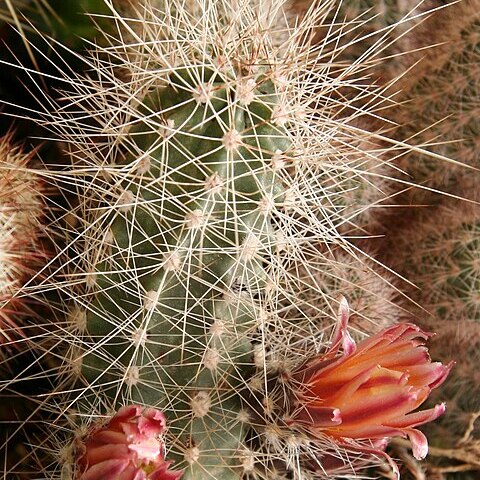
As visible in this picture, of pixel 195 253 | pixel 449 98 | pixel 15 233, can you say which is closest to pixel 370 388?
pixel 195 253

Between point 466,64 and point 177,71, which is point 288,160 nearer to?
point 177,71

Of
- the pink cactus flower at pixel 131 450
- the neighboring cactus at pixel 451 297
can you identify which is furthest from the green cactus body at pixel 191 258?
the neighboring cactus at pixel 451 297

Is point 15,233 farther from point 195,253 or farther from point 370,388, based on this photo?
point 370,388

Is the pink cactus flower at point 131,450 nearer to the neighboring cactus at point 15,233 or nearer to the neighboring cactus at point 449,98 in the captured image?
the neighboring cactus at point 15,233

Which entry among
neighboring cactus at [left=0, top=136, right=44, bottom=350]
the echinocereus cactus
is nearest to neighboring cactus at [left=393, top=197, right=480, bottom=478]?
the echinocereus cactus

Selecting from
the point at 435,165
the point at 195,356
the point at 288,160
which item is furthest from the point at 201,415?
the point at 435,165

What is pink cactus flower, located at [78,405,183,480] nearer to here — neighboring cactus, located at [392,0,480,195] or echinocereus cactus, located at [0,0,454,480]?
echinocereus cactus, located at [0,0,454,480]
